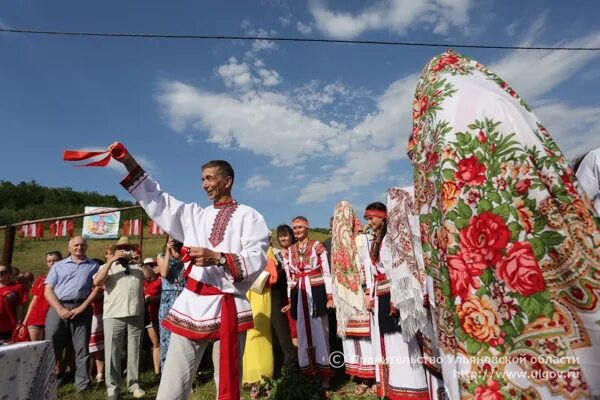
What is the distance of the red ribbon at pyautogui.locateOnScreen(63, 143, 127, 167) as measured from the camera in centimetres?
229

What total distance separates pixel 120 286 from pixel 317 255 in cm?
262

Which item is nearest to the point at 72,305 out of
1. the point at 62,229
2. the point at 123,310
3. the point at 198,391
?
the point at 123,310

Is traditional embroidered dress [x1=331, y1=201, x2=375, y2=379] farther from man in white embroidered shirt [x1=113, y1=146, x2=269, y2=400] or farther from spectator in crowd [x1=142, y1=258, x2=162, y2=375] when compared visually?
spectator in crowd [x1=142, y1=258, x2=162, y2=375]

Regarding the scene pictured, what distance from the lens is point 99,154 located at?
238 cm

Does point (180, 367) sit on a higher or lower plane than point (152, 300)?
lower

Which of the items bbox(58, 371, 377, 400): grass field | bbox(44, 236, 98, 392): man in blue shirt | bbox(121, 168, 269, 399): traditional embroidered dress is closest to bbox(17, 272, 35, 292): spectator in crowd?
bbox(44, 236, 98, 392): man in blue shirt

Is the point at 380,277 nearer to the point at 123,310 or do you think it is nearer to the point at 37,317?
the point at 123,310

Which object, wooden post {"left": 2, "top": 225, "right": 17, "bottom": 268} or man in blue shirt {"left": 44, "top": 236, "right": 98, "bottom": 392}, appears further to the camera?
wooden post {"left": 2, "top": 225, "right": 17, "bottom": 268}

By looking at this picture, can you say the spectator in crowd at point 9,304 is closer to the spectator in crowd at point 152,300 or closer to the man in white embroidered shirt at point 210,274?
the spectator in crowd at point 152,300

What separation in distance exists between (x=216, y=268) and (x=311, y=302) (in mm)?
2911

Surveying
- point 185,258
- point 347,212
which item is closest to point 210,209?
point 185,258

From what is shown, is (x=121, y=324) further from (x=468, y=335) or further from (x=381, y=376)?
(x=468, y=335)

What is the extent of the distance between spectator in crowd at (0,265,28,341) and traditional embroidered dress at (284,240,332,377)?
12.7 feet

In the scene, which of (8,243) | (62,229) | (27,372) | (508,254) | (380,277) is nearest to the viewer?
(508,254)
